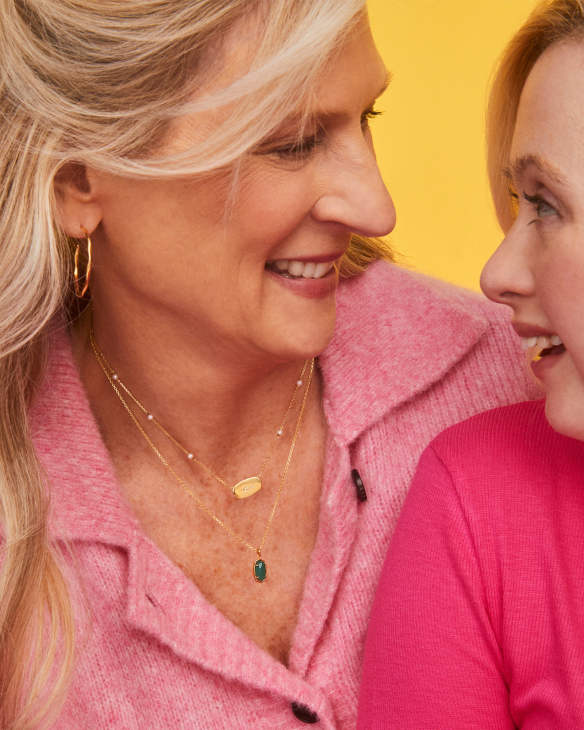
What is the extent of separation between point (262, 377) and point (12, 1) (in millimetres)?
588

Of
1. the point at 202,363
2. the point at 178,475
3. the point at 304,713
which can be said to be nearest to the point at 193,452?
the point at 178,475

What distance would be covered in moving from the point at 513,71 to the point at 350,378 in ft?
1.56

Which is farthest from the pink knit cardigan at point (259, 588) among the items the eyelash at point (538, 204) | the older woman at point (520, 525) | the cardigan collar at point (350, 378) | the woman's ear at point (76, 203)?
the eyelash at point (538, 204)

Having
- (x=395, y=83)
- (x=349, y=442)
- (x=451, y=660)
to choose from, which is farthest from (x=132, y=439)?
(x=395, y=83)

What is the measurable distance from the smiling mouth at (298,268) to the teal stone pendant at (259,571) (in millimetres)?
403

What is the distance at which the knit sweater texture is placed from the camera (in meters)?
1.13

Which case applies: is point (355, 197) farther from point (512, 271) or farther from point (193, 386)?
point (193, 386)

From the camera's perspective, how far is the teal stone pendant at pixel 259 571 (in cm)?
141

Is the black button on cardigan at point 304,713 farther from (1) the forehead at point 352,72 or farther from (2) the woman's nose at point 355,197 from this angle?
(1) the forehead at point 352,72

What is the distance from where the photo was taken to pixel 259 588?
142cm

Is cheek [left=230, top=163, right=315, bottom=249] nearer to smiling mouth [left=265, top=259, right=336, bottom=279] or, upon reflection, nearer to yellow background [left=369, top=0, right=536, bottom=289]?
smiling mouth [left=265, top=259, right=336, bottom=279]

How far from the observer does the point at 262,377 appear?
4.78ft

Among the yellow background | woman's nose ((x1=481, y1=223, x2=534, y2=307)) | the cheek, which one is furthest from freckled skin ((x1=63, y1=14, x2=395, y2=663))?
the yellow background

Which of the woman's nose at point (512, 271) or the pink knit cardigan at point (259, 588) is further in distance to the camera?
the pink knit cardigan at point (259, 588)
